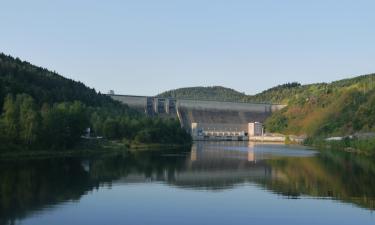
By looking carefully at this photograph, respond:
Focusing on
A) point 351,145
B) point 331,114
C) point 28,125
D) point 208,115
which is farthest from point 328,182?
point 208,115

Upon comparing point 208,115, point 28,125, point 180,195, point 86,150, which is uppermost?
point 208,115

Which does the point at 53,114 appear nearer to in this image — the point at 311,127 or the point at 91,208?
the point at 91,208

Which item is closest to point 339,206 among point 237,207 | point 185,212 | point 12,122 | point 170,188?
point 237,207

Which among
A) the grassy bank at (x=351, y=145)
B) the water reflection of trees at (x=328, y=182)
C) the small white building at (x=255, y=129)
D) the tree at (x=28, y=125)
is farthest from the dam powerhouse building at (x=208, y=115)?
the water reflection of trees at (x=328, y=182)

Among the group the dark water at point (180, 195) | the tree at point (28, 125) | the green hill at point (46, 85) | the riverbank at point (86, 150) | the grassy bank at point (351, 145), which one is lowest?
the dark water at point (180, 195)

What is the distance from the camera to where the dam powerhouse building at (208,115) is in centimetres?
10506

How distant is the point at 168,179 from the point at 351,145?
39.3 m

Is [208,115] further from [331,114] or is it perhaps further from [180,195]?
[180,195]

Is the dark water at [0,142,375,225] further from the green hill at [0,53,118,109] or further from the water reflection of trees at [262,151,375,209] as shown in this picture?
the green hill at [0,53,118,109]

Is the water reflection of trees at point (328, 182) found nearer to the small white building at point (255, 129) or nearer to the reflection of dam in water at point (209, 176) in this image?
the reflection of dam in water at point (209, 176)

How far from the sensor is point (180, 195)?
21953mm

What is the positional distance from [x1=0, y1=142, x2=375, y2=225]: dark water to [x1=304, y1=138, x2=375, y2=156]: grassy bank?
21205mm

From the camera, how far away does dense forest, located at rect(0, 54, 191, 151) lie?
40.9 meters

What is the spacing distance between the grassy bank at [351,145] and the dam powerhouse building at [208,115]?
34.1m
